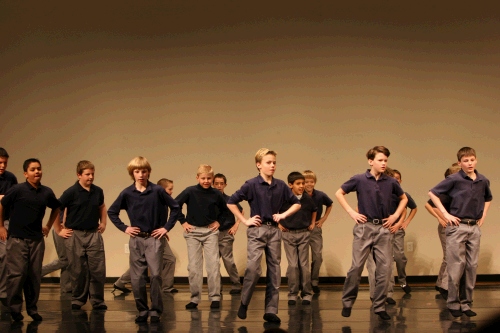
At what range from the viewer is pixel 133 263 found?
A: 566cm

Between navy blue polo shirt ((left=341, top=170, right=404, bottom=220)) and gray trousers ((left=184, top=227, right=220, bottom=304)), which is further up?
navy blue polo shirt ((left=341, top=170, right=404, bottom=220))

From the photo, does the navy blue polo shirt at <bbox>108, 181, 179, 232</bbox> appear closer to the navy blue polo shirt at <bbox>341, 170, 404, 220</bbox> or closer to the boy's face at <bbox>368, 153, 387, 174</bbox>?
the navy blue polo shirt at <bbox>341, 170, 404, 220</bbox>

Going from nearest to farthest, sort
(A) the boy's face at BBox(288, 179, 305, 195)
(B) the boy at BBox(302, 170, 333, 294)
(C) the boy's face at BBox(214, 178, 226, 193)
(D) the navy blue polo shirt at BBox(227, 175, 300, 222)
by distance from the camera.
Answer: (D) the navy blue polo shirt at BBox(227, 175, 300, 222), (A) the boy's face at BBox(288, 179, 305, 195), (B) the boy at BBox(302, 170, 333, 294), (C) the boy's face at BBox(214, 178, 226, 193)

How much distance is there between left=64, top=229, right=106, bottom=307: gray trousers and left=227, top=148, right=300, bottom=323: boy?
68.1 inches

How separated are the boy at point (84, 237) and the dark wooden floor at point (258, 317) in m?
0.22

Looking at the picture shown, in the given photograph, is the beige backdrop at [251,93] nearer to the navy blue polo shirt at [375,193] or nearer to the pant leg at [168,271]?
the pant leg at [168,271]

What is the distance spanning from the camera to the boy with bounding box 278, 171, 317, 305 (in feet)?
22.5

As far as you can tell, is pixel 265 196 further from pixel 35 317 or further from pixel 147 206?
pixel 35 317

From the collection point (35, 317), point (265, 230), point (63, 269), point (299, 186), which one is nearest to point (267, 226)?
point (265, 230)

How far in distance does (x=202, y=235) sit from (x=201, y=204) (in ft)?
1.11

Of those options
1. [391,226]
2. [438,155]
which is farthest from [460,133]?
[391,226]

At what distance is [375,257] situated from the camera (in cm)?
555

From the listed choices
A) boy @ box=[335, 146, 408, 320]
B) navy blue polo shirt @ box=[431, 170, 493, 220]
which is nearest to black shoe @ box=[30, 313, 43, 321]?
boy @ box=[335, 146, 408, 320]

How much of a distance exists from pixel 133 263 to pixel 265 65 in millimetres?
4209
